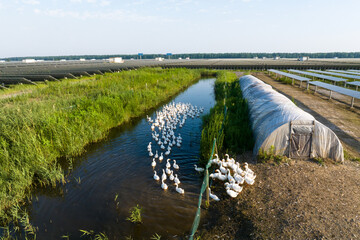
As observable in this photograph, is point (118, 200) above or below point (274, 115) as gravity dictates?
below

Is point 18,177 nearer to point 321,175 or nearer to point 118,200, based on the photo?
point 118,200

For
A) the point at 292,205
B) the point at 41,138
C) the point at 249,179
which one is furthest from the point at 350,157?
the point at 41,138

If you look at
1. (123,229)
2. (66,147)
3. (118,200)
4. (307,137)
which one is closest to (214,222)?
(123,229)

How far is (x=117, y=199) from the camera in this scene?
A: 7.02 meters

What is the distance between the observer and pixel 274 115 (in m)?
8.77

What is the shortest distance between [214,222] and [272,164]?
3625 mm

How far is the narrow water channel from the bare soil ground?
3.35 ft

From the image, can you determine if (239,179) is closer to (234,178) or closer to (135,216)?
(234,178)

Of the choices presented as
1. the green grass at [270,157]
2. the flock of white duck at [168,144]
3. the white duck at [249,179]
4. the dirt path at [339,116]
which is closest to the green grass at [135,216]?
the flock of white duck at [168,144]

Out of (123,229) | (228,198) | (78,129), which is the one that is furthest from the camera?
(78,129)

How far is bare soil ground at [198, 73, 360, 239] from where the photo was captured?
4996 millimetres

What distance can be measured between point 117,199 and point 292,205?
18.6ft

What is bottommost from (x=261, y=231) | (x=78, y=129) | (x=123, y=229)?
(x=123, y=229)

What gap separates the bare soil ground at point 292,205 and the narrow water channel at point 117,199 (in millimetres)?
1023
